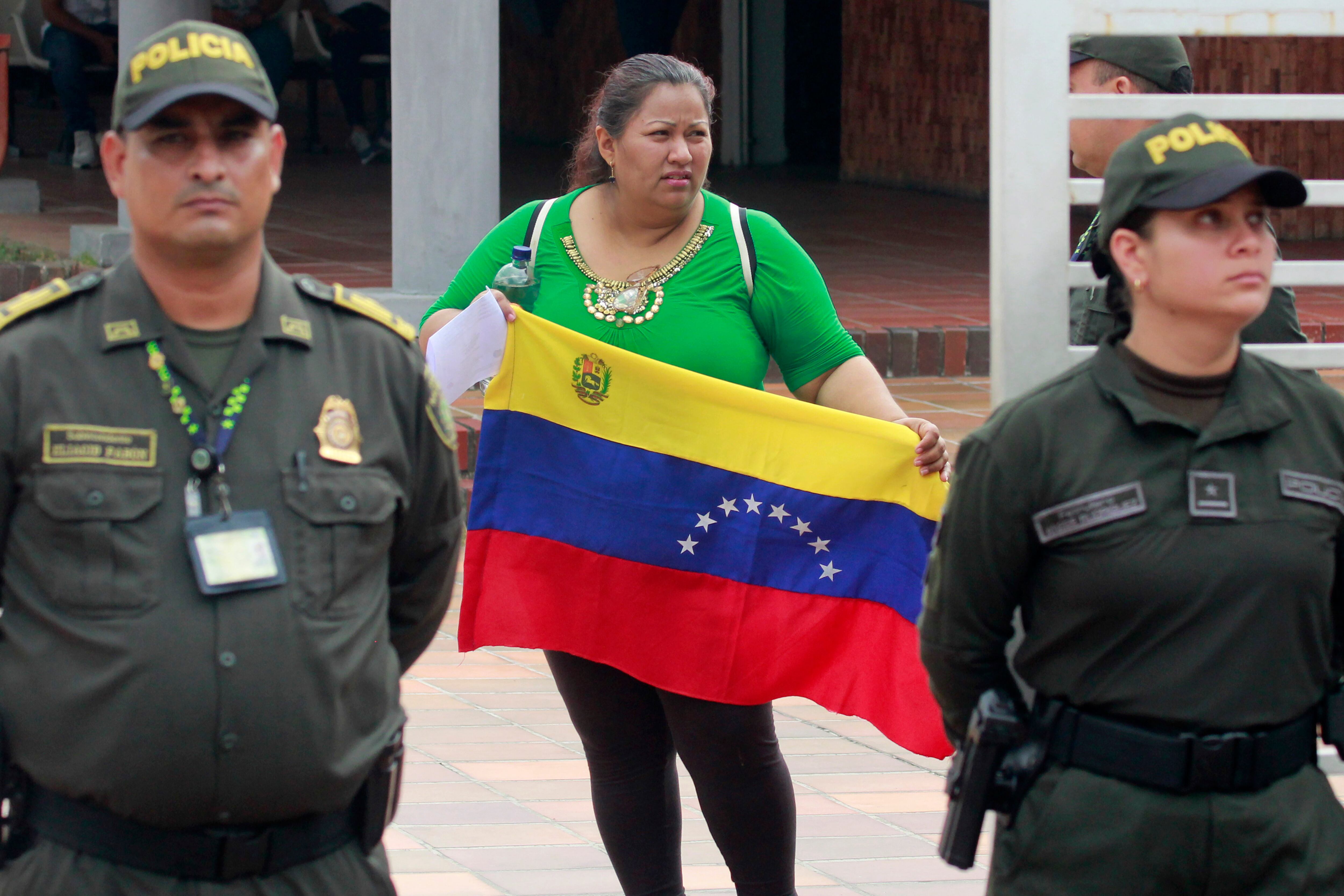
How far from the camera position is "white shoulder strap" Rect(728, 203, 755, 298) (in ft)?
12.5

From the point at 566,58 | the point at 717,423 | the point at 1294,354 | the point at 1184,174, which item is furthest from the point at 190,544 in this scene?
the point at 566,58

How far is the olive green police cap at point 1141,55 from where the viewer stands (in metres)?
3.65

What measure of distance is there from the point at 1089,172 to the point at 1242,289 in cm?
111

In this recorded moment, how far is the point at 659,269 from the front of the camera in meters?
3.83

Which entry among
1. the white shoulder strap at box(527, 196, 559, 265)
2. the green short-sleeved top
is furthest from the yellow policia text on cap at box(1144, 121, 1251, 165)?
the white shoulder strap at box(527, 196, 559, 265)

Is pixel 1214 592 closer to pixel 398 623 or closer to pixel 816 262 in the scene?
pixel 398 623

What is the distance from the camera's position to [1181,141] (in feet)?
8.58

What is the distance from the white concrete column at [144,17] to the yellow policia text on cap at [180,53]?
787 cm

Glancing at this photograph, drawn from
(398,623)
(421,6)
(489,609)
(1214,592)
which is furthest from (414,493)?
(421,6)

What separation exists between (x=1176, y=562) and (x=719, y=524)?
163 cm

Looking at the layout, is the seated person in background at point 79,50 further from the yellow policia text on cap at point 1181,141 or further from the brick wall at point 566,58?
the yellow policia text on cap at point 1181,141

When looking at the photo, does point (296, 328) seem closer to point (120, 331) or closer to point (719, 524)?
point (120, 331)

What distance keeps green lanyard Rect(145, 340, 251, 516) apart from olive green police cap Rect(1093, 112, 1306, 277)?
47.3 inches

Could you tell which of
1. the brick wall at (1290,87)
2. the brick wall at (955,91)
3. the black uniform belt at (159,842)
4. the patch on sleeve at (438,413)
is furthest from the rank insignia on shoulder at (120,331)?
the brick wall at (1290,87)
